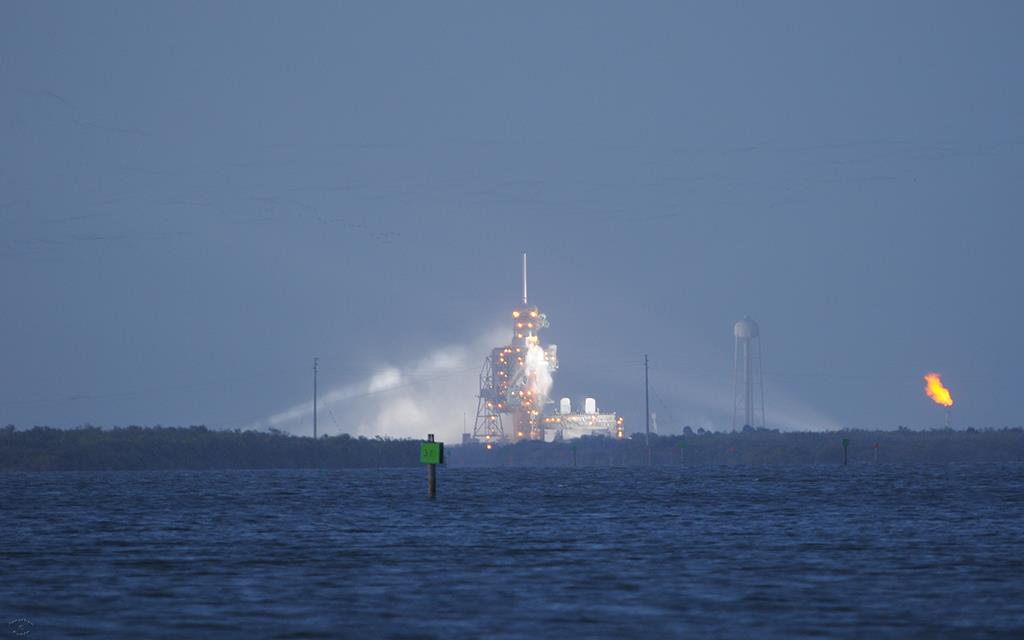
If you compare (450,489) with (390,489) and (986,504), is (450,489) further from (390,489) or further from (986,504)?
(986,504)

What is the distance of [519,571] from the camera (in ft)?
105

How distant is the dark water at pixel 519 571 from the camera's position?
23672mm

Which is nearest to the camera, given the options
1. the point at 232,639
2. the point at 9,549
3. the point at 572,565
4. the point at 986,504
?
the point at 232,639

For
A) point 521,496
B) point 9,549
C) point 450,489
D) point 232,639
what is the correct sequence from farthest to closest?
→ point 450,489 → point 521,496 → point 9,549 → point 232,639

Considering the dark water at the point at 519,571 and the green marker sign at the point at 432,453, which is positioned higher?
the green marker sign at the point at 432,453

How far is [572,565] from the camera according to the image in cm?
3328

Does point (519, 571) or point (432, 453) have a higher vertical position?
point (432, 453)

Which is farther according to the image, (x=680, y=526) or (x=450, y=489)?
(x=450, y=489)

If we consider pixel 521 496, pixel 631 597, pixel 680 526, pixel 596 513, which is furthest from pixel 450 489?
pixel 631 597

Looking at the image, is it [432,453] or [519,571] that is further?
[432,453]

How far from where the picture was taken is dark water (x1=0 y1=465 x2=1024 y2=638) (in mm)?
23672

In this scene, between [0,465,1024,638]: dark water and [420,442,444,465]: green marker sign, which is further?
[420,442,444,465]: green marker sign

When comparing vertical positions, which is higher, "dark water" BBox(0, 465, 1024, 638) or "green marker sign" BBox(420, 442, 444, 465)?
"green marker sign" BBox(420, 442, 444, 465)

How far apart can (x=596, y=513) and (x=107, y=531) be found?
1743cm
